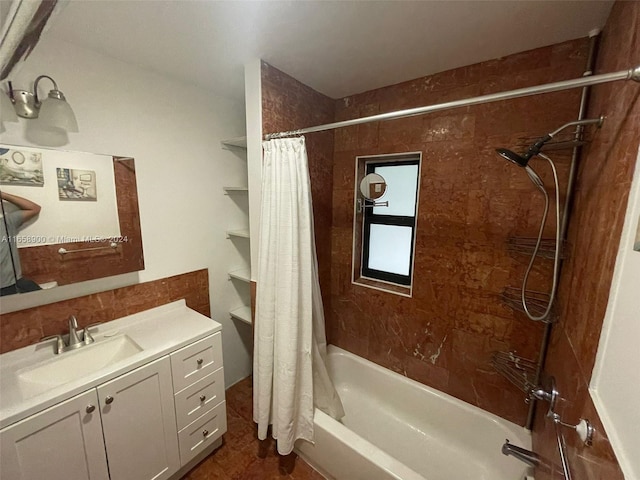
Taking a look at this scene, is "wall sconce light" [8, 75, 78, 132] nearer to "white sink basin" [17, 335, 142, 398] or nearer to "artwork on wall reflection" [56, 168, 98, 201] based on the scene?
"artwork on wall reflection" [56, 168, 98, 201]

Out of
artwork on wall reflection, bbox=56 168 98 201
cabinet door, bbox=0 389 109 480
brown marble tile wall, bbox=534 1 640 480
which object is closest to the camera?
brown marble tile wall, bbox=534 1 640 480

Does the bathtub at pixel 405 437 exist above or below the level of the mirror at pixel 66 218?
below

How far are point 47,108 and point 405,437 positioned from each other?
2767mm

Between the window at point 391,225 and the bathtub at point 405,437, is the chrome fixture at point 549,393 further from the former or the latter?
the window at point 391,225

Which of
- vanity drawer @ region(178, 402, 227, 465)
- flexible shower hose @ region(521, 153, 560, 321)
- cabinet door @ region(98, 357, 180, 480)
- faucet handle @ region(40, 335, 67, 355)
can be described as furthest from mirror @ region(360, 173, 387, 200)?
faucet handle @ region(40, 335, 67, 355)

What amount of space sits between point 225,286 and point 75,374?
0.97 m

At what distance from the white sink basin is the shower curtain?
2.28 feet

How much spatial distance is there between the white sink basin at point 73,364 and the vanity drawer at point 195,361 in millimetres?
207

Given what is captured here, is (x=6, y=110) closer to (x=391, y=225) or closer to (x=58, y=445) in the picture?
(x=58, y=445)

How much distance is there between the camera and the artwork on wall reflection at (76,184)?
1259mm

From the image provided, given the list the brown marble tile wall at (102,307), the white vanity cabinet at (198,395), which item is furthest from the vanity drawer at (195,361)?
the brown marble tile wall at (102,307)

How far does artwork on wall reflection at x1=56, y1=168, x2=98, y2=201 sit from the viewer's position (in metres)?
1.26

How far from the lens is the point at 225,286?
2.08m

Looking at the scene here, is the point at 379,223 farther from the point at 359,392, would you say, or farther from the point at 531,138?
the point at 359,392
